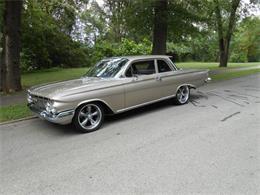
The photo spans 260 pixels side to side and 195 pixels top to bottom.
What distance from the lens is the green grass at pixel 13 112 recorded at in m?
6.14

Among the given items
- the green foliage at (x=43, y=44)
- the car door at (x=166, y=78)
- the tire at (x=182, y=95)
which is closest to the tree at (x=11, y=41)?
the car door at (x=166, y=78)

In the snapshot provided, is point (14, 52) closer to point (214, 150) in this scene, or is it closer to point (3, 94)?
point (3, 94)

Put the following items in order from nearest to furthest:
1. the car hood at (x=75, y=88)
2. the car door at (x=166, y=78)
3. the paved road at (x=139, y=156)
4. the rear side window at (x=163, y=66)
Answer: the paved road at (x=139, y=156) < the car hood at (x=75, y=88) < the car door at (x=166, y=78) < the rear side window at (x=163, y=66)

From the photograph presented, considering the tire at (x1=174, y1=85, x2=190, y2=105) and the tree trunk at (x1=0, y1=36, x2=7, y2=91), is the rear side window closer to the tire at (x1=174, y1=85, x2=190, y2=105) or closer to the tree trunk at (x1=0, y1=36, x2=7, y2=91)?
the tire at (x1=174, y1=85, x2=190, y2=105)

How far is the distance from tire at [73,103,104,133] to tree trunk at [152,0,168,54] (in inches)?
347

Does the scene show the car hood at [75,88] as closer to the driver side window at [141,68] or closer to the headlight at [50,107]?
the headlight at [50,107]

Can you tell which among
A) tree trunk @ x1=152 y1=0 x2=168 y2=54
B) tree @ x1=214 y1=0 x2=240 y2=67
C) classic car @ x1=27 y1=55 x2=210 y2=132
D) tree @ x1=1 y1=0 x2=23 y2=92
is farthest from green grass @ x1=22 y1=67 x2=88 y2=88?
tree @ x1=214 y1=0 x2=240 y2=67

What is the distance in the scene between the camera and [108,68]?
20.6 ft

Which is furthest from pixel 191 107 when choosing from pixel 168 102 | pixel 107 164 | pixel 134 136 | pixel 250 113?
pixel 107 164

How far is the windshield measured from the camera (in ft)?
19.8

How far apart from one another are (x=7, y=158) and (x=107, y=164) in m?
1.72

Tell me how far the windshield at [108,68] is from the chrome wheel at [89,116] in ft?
3.40

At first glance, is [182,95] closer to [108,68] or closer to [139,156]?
[108,68]

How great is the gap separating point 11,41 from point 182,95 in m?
6.59
